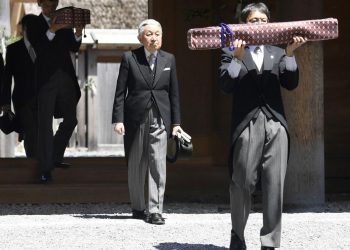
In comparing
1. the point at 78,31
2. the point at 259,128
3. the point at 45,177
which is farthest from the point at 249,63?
the point at 45,177

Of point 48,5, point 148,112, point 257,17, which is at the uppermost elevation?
point 48,5

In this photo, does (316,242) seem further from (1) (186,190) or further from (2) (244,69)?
(1) (186,190)

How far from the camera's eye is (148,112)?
32.0 ft

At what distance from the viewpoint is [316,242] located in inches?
339

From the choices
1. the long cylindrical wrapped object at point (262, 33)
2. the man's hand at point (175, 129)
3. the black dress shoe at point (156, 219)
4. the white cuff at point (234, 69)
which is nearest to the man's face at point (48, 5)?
the man's hand at point (175, 129)

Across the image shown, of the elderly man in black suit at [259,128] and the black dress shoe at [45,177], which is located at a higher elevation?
the elderly man in black suit at [259,128]

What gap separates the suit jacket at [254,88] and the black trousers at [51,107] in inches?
160

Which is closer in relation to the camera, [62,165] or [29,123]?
[29,123]

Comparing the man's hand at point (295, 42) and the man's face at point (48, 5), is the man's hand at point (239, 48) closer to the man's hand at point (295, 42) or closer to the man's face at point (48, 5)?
the man's hand at point (295, 42)

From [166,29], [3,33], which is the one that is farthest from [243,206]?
[3,33]

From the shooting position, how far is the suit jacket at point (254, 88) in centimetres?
782

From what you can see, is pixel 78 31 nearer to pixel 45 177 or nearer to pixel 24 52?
pixel 24 52

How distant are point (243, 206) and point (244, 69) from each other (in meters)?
0.92

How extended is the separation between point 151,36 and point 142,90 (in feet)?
1.53
